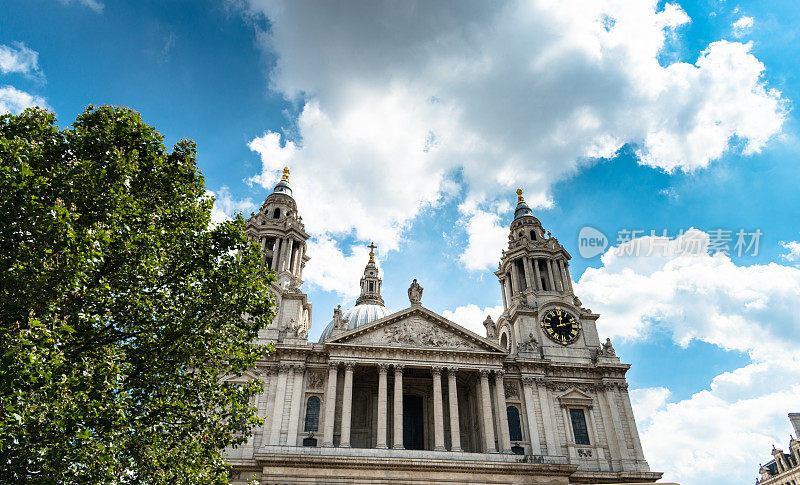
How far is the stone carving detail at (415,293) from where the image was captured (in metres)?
38.2

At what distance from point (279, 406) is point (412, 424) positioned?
34.4 ft

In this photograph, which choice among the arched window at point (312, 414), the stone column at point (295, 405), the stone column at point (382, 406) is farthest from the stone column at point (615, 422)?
the stone column at point (295, 405)

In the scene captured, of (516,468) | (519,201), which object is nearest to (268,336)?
(516,468)

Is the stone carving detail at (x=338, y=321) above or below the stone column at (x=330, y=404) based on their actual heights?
above

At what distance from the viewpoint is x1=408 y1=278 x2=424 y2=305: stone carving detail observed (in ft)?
125

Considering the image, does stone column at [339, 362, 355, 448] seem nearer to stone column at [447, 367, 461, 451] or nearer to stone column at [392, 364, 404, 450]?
stone column at [392, 364, 404, 450]

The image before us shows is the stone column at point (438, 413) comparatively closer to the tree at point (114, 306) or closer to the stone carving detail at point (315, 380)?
the stone carving detail at point (315, 380)

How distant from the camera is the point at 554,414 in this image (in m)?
35.8

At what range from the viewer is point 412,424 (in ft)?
123

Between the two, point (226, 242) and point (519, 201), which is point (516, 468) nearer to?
point (226, 242)

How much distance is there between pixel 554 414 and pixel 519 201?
2582 centimetres

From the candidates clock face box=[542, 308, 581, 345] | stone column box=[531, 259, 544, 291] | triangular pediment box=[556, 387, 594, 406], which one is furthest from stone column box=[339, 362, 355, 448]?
stone column box=[531, 259, 544, 291]

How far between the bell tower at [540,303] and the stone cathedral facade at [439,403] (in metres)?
0.17

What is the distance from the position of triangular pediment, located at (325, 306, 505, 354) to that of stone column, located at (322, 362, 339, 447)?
204cm
